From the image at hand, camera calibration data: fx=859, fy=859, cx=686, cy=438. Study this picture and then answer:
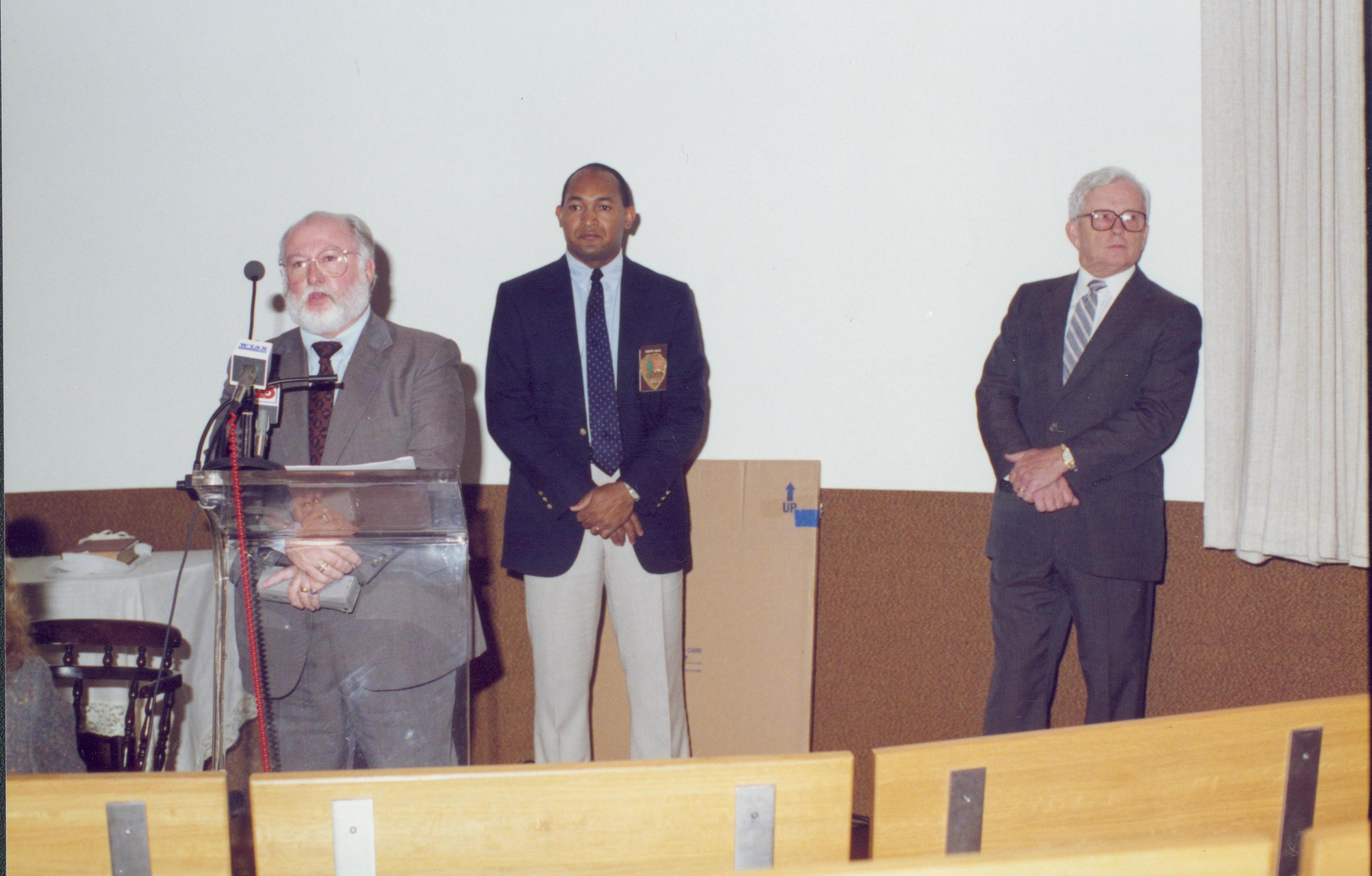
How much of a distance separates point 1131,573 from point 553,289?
1768 mm

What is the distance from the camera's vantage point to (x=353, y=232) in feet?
6.92

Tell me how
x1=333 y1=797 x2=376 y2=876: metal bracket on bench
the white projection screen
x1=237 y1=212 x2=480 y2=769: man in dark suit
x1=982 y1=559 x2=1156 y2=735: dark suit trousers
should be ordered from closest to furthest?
x1=333 y1=797 x2=376 y2=876: metal bracket on bench
x1=237 y1=212 x2=480 y2=769: man in dark suit
x1=982 y1=559 x2=1156 y2=735: dark suit trousers
the white projection screen

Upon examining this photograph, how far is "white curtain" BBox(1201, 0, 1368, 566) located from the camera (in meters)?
2.28

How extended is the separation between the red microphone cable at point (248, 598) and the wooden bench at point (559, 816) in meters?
0.60

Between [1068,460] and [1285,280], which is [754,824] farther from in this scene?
[1285,280]

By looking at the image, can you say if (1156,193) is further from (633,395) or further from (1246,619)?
(633,395)

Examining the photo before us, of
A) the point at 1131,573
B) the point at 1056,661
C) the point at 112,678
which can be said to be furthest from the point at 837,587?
the point at 112,678

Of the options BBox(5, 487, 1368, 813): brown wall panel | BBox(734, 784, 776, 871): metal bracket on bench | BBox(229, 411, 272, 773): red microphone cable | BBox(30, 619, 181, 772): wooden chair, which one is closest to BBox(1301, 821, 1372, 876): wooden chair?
BBox(734, 784, 776, 871): metal bracket on bench

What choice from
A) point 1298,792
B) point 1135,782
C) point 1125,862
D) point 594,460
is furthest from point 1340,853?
point 594,460

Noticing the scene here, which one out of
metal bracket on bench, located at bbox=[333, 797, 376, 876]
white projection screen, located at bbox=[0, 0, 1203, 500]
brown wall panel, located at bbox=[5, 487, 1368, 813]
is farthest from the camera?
white projection screen, located at bbox=[0, 0, 1203, 500]

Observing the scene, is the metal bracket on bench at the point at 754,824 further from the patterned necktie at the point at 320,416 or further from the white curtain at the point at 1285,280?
the white curtain at the point at 1285,280

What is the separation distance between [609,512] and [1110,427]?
1.36 meters

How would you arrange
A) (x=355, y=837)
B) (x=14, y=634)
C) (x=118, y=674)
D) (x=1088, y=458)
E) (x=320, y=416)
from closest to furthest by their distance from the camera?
(x=355, y=837)
(x=14, y=634)
(x=320, y=416)
(x=118, y=674)
(x=1088, y=458)

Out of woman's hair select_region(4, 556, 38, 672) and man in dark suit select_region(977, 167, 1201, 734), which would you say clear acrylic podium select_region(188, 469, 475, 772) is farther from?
man in dark suit select_region(977, 167, 1201, 734)
